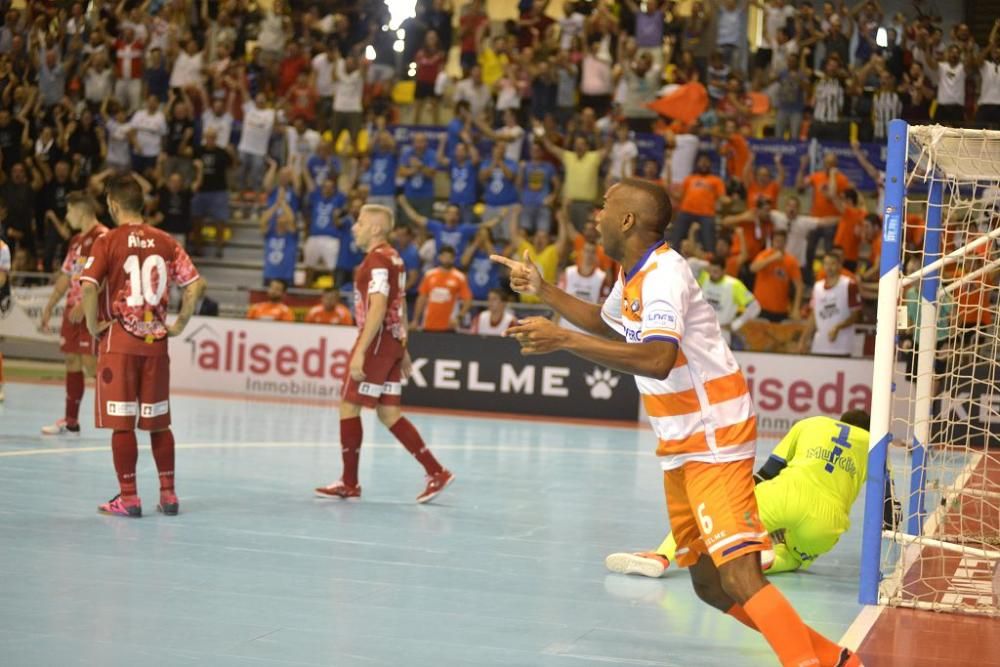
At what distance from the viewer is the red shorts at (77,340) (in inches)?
496

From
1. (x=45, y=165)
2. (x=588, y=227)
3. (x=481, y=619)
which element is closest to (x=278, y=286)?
(x=588, y=227)

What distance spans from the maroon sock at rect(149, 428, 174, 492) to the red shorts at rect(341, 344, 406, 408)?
139 cm

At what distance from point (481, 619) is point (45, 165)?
60.4ft

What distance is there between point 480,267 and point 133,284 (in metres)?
10.8

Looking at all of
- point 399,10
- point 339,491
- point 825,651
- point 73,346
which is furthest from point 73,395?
point 399,10

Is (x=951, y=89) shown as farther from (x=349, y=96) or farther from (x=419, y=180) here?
(x=349, y=96)

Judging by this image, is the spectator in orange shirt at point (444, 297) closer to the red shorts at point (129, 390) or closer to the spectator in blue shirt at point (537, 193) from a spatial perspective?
the spectator in blue shirt at point (537, 193)

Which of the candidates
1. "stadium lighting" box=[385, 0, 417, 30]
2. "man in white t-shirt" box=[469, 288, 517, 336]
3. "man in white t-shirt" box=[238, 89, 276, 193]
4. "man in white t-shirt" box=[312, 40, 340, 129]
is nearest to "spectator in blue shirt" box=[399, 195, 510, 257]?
"man in white t-shirt" box=[469, 288, 517, 336]

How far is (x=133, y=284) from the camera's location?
861 cm

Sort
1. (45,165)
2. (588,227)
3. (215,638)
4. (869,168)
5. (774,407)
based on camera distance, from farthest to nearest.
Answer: (45,165) → (869,168) → (588,227) → (774,407) → (215,638)

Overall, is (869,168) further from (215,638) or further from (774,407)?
(215,638)

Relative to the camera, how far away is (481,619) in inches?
253

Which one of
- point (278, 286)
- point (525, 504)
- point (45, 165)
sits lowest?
point (525, 504)

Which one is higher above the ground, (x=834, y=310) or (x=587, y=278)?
(x=587, y=278)
